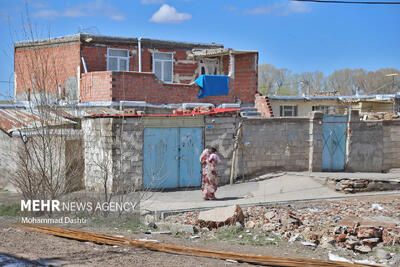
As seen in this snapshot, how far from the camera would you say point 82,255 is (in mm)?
6504

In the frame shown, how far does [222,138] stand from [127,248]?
852 centimetres

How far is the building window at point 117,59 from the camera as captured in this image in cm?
2034

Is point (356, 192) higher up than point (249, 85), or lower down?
lower down

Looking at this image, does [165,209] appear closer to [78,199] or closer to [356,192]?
[78,199]

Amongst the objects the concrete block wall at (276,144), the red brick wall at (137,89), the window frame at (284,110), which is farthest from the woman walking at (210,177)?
the window frame at (284,110)

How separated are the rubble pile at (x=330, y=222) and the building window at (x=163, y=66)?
1155cm

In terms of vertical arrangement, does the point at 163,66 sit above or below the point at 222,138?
above

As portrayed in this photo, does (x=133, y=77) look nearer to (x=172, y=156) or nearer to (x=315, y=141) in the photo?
(x=172, y=156)

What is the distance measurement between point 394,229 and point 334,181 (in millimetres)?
5005

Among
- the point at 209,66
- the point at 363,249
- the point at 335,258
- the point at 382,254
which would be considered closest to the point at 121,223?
the point at 335,258

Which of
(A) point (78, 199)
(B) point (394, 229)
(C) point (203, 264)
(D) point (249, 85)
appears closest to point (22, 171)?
(A) point (78, 199)

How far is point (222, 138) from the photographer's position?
1534cm

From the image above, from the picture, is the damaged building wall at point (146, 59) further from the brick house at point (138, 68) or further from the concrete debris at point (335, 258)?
the concrete debris at point (335, 258)

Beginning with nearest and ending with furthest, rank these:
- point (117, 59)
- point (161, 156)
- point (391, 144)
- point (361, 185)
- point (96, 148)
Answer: point (96, 148), point (361, 185), point (161, 156), point (391, 144), point (117, 59)
